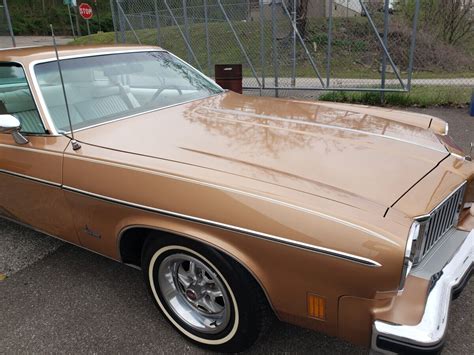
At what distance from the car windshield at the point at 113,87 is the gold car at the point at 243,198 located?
14mm

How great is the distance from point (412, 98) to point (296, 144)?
5916mm

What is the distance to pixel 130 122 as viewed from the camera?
280cm

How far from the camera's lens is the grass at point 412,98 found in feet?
24.3

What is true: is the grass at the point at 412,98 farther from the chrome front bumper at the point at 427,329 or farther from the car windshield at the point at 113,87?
the chrome front bumper at the point at 427,329

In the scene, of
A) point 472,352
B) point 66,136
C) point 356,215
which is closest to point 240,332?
point 356,215

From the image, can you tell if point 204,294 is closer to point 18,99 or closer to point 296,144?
point 296,144

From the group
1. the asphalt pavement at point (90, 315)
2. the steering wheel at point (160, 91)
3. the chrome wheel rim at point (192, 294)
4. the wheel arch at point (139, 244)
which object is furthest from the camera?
the steering wheel at point (160, 91)

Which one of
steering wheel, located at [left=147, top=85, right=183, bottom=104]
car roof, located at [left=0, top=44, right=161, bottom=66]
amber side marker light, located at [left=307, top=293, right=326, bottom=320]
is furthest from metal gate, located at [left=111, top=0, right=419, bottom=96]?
amber side marker light, located at [left=307, top=293, right=326, bottom=320]

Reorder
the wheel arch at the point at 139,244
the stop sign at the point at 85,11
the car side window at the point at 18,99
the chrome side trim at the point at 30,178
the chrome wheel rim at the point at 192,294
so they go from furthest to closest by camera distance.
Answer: the stop sign at the point at 85,11
the car side window at the point at 18,99
the chrome side trim at the point at 30,178
the chrome wheel rim at the point at 192,294
the wheel arch at the point at 139,244

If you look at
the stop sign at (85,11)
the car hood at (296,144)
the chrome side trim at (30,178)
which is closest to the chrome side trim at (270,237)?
the car hood at (296,144)

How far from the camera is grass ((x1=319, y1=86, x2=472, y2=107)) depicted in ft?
24.3

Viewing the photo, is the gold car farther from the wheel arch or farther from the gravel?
the gravel

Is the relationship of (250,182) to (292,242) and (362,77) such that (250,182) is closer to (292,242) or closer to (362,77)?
(292,242)

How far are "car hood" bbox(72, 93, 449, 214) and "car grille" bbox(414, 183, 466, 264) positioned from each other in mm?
169
